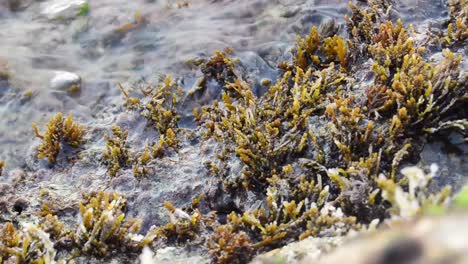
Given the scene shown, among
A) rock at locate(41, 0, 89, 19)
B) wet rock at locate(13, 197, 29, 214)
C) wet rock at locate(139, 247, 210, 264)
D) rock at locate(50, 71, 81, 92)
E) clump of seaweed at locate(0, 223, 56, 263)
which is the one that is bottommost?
wet rock at locate(139, 247, 210, 264)

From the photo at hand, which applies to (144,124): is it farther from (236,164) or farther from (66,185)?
(236,164)

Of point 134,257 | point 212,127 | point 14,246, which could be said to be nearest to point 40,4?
point 212,127

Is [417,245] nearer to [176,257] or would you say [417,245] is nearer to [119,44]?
[176,257]

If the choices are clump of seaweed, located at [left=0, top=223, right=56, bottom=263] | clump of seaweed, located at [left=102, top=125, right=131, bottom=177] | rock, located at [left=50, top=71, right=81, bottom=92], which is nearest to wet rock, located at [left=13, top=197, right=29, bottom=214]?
clump of seaweed, located at [left=0, top=223, right=56, bottom=263]

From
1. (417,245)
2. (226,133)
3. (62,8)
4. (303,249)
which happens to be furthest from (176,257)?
(62,8)

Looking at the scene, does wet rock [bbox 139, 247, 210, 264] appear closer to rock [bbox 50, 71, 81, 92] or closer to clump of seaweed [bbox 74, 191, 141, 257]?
clump of seaweed [bbox 74, 191, 141, 257]

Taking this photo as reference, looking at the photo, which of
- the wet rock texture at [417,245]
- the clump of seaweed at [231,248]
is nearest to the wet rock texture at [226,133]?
the clump of seaweed at [231,248]
